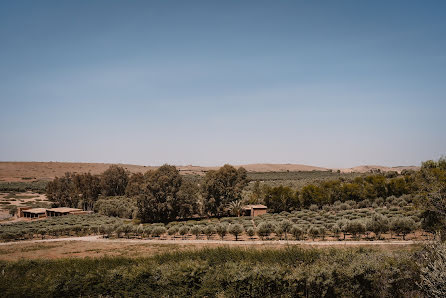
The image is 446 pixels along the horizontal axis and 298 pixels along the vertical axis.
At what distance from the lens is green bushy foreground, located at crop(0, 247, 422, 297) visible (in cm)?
1394

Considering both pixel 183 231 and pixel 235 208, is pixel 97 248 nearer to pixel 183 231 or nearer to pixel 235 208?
pixel 183 231

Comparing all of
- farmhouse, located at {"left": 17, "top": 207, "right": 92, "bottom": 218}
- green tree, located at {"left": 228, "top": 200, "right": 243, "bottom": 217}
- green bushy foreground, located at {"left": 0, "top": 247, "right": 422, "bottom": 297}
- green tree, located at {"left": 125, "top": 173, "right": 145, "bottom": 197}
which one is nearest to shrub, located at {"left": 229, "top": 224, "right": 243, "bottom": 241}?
green tree, located at {"left": 228, "top": 200, "right": 243, "bottom": 217}

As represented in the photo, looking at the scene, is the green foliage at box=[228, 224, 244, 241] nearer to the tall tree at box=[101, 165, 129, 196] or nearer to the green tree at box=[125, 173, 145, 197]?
the green tree at box=[125, 173, 145, 197]

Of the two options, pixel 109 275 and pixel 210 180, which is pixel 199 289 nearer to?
pixel 109 275

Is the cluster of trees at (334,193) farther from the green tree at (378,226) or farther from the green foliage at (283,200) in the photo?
the green tree at (378,226)

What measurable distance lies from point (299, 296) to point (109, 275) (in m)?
9.77

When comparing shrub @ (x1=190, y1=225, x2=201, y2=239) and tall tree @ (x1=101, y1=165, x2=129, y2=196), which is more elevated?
tall tree @ (x1=101, y1=165, x2=129, y2=196)

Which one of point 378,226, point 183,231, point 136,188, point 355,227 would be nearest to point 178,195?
point 136,188

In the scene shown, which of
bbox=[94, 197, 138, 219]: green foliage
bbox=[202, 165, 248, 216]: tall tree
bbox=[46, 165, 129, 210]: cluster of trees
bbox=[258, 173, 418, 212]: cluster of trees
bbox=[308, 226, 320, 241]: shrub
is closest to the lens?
bbox=[308, 226, 320, 241]: shrub

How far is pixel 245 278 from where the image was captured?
1400 centimetres

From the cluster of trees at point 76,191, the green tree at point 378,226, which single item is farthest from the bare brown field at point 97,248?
the cluster of trees at point 76,191

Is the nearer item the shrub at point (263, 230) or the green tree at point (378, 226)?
the green tree at point (378, 226)

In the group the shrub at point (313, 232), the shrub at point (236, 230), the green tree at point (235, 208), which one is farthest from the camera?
the green tree at point (235, 208)

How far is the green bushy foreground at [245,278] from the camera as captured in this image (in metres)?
13.9
